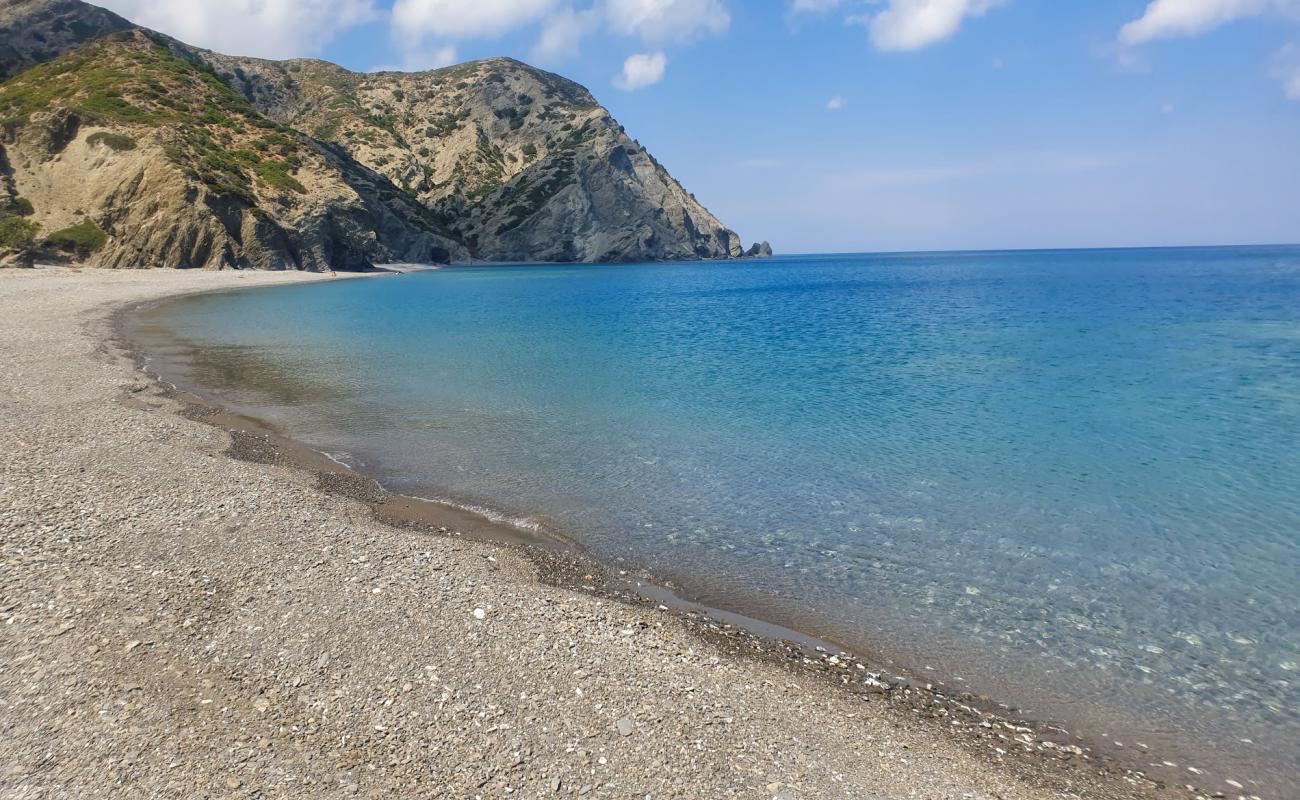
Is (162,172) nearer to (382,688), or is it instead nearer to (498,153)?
(382,688)

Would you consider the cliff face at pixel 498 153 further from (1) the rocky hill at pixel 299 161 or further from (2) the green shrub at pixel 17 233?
(2) the green shrub at pixel 17 233

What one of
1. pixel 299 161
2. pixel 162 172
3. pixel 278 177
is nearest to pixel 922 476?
pixel 162 172

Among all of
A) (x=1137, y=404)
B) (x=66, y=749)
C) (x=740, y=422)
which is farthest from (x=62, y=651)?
(x=1137, y=404)

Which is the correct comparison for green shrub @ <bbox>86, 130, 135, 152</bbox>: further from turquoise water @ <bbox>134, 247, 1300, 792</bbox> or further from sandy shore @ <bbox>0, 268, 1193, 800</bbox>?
sandy shore @ <bbox>0, 268, 1193, 800</bbox>

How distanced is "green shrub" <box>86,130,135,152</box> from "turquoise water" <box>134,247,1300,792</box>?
45.8 metres

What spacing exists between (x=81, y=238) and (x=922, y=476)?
76.0m

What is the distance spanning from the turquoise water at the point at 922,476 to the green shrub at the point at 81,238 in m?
36.6

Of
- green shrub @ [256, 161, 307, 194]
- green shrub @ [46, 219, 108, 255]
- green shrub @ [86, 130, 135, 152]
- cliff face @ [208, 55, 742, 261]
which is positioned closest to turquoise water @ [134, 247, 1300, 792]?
green shrub @ [46, 219, 108, 255]

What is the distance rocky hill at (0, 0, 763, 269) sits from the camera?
6762 cm

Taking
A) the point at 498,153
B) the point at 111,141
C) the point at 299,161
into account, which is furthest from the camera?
the point at 498,153

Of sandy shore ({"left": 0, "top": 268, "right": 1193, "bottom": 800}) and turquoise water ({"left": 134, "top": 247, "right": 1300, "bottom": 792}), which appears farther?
turquoise water ({"left": 134, "top": 247, "right": 1300, "bottom": 792})

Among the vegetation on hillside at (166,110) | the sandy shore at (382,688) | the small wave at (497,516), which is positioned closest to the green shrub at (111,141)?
the vegetation on hillside at (166,110)

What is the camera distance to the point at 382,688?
6.87 m

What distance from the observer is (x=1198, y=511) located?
542 inches
